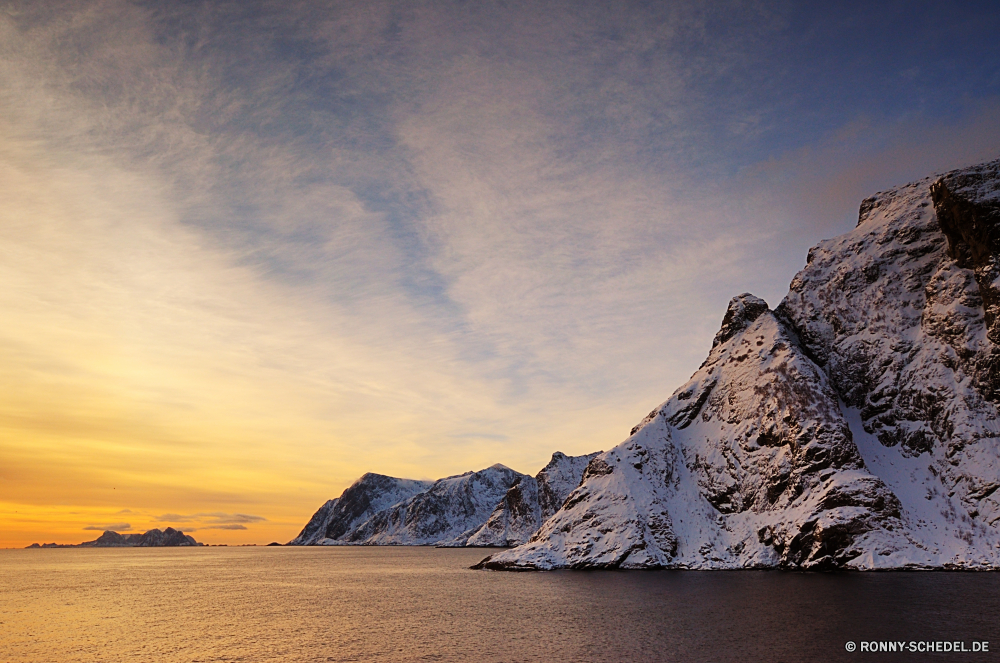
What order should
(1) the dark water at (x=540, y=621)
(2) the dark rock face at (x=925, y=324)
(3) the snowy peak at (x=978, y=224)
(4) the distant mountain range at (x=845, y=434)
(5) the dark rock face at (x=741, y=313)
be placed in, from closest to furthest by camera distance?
(1) the dark water at (x=540, y=621), (4) the distant mountain range at (x=845, y=434), (2) the dark rock face at (x=925, y=324), (3) the snowy peak at (x=978, y=224), (5) the dark rock face at (x=741, y=313)

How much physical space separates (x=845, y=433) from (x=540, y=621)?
7155 centimetres

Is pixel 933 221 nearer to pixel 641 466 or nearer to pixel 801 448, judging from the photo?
pixel 801 448

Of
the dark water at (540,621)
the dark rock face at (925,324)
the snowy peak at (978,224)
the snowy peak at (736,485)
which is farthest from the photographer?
the snowy peak at (978,224)

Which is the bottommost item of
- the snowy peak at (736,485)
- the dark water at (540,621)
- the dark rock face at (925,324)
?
the dark water at (540,621)

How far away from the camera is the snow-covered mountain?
297ft

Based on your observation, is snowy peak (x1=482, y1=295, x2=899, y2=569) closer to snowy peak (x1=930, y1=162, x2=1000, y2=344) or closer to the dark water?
the dark water

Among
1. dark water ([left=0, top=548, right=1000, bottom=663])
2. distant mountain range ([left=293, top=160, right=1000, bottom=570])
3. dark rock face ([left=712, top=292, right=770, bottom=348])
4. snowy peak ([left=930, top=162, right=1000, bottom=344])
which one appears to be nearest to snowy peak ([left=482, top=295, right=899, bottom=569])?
distant mountain range ([left=293, top=160, right=1000, bottom=570])

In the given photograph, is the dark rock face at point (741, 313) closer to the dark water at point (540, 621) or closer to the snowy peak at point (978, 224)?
the snowy peak at point (978, 224)

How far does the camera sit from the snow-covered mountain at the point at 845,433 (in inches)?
3568

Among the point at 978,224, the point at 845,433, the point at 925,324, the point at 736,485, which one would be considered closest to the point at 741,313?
the point at 925,324

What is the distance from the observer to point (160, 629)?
179 feet

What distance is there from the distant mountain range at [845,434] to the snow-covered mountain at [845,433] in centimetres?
25

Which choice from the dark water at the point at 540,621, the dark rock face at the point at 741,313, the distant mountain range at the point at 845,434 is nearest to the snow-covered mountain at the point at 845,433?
the distant mountain range at the point at 845,434

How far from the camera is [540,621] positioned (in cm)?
5200
